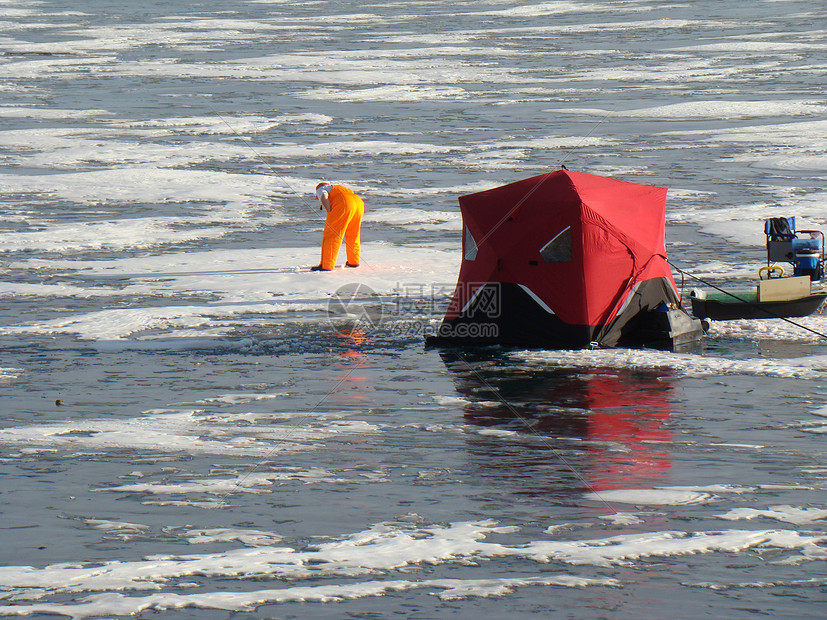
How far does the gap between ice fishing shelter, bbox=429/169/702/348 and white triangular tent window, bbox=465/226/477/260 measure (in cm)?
3

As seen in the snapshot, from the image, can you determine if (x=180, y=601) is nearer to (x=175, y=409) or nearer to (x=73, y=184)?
(x=175, y=409)

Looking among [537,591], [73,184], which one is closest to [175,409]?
[537,591]

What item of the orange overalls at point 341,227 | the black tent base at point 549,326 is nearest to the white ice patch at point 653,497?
the black tent base at point 549,326

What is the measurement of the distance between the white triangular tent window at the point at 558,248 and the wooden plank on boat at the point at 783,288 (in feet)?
6.95

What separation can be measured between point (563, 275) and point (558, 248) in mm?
268

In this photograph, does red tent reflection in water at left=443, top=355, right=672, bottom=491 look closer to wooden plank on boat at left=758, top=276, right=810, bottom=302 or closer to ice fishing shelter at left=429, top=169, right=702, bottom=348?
ice fishing shelter at left=429, top=169, right=702, bottom=348

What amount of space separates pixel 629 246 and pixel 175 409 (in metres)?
4.69

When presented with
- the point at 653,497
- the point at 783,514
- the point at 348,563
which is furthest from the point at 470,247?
the point at 348,563

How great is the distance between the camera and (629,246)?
12.2 m

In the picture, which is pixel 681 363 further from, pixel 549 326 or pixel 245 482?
pixel 245 482

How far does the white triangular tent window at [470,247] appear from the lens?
41.4 feet

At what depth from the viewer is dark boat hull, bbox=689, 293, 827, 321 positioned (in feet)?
41.5

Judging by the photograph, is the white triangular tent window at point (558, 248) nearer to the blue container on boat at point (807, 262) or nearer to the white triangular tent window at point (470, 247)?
the white triangular tent window at point (470, 247)

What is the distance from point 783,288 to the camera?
41.6ft
